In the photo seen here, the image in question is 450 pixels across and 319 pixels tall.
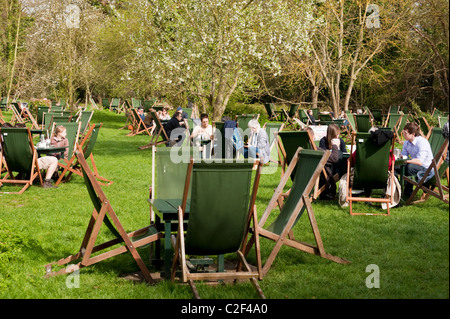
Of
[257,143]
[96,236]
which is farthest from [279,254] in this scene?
[257,143]

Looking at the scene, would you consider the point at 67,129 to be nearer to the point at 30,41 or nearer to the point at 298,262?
the point at 298,262

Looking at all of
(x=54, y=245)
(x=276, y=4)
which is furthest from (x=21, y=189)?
(x=276, y=4)

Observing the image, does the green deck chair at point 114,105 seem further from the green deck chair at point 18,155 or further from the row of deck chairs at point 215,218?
the row of deck chairs at point 215,218

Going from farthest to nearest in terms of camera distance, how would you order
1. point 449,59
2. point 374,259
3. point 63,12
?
1. point 63,12
2. point 374,259
3. point 449,59

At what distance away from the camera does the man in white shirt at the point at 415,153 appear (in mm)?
8570

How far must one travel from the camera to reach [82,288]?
15.4 feet

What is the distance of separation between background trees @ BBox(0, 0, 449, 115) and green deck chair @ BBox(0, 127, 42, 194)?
5851 mm

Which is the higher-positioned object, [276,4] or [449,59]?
[276,4]

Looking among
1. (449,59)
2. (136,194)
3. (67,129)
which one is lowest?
(136,194)

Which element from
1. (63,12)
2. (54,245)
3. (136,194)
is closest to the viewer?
(54,245)

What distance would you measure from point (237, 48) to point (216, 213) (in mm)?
12037

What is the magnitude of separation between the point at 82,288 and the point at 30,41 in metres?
34.5

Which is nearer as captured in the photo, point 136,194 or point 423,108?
point 136,194
